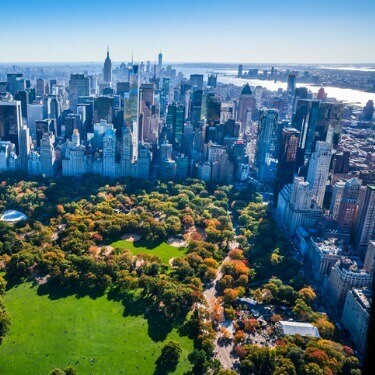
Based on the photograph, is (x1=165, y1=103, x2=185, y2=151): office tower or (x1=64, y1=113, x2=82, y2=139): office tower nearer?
(x1=165, y1=103, x2=185, y2=151): office tower

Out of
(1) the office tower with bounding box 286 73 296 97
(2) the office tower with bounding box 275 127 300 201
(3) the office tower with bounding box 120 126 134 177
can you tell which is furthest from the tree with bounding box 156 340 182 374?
(1) the office tower with bounding box 286 73 296 97

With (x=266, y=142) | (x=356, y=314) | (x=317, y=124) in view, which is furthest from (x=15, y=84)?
(x=356, y=314)

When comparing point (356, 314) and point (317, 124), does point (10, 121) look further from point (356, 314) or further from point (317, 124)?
point (356, 314)

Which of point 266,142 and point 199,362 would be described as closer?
point 199,362

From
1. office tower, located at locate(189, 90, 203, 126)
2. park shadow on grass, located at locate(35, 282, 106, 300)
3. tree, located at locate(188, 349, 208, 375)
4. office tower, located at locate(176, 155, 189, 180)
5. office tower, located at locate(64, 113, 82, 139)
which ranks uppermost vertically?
office tower, located at locate(189, 90, 203, 126)

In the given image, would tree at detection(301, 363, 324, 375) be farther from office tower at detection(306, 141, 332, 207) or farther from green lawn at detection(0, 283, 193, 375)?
office tower at detection(306, 141, 332, 207)

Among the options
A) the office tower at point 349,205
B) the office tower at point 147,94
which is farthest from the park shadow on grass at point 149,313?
the office tower at point 147,94
